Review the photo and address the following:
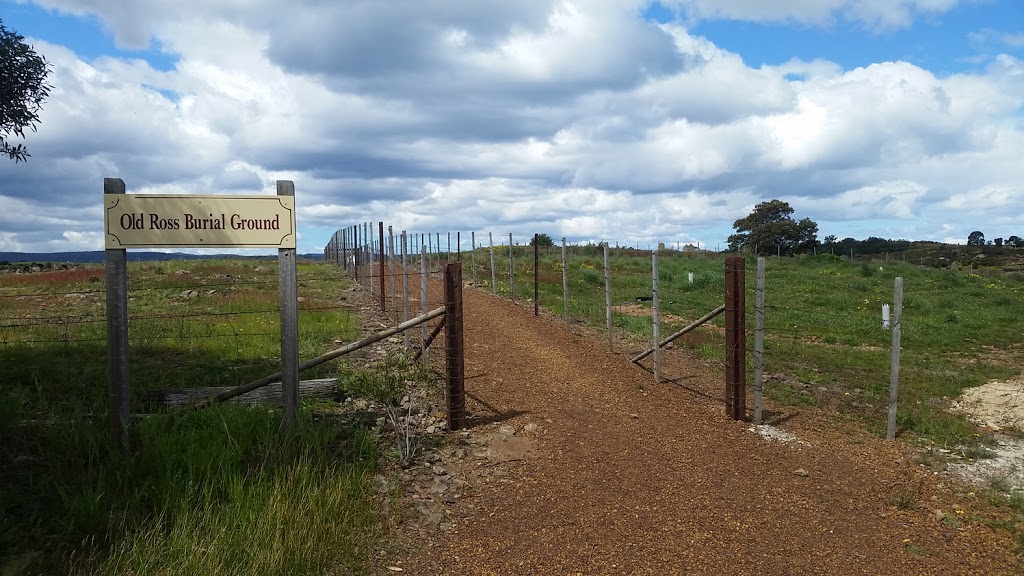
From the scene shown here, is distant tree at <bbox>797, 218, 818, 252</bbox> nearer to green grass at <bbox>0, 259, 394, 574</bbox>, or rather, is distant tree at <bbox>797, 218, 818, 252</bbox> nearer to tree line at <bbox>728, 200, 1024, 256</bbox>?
tree line at <bbox>728, 200, 1024, 256</bbox>

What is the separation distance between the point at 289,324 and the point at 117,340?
131cm

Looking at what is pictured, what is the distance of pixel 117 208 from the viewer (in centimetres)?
524

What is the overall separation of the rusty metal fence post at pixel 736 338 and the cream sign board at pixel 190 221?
486 centimetres

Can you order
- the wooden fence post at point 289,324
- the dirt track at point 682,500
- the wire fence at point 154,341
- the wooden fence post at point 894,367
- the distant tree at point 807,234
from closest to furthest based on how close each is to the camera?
1. the dirt track at point 682,500
2. the wooden fence post at point 289,324
3. the wooden fence post at point 894,367
4. the wire fence at point 154,341
5. the distant tree at point 807,234

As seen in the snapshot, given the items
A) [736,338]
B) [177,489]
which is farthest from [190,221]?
[736,338]

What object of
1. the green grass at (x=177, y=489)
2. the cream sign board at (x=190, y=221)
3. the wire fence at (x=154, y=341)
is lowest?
the green grass at (x=177, y=489)

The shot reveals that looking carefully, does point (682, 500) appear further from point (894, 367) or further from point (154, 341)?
point (154, 341)

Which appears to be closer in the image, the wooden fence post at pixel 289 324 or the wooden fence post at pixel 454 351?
the wooden fence post at pixel 289 324

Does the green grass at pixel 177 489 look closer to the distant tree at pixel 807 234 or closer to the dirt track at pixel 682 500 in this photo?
the dirt track at pixel 682 500

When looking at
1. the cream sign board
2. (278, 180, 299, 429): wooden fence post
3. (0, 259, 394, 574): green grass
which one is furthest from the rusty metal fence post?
the cream sign board

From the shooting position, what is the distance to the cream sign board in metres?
5.25

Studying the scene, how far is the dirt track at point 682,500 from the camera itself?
4469 millimetres

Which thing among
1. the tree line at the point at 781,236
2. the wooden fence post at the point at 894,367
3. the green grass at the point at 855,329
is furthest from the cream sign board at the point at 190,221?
the tree line at the point at 781,236

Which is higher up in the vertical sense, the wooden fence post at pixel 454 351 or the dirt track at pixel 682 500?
the wooden fence post at pixel 454 351
